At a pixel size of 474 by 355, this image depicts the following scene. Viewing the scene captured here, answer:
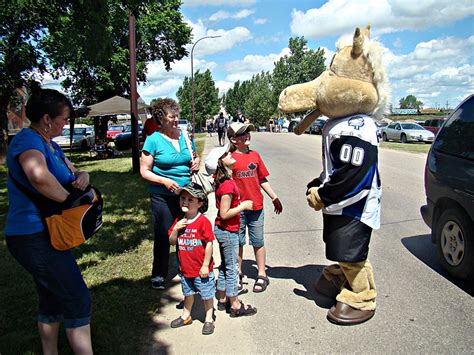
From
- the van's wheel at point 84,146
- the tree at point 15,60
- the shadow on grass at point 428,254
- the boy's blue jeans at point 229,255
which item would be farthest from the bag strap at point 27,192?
the van's wheel at point 84,146

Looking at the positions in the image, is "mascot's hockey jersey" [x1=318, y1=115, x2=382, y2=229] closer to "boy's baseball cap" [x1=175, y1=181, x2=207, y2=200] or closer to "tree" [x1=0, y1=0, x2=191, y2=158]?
"boy's baseball cap" [x1=175, y1=181, x2=207, y2=200]

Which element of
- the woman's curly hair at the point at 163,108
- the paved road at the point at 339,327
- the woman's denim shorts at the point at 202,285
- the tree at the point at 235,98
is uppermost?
the tree at the point at 235,98

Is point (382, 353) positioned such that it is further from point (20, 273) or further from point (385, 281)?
point (20, 273)

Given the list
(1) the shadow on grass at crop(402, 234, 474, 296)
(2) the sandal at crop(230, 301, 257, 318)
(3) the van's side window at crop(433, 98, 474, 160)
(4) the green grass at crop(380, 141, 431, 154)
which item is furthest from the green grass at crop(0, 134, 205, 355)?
(4) the green grass at crop(380, 141, 431, 154)

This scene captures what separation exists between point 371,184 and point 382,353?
4.17 feet

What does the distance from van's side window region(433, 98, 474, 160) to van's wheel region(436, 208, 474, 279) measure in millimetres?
631

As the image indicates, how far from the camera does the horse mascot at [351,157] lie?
123 inches

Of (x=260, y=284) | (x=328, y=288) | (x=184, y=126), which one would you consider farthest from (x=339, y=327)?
(x=184, y=126)

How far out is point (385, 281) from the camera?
163 inches

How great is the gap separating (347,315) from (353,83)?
1929 millimetres

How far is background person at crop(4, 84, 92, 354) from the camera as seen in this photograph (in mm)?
2209

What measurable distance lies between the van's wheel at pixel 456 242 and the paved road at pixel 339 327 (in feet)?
0.49

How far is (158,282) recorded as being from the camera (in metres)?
4.04

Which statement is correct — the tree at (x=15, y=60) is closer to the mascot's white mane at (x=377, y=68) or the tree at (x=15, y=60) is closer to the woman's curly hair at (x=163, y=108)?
the woman's curly hair at (x=163, y=108)
